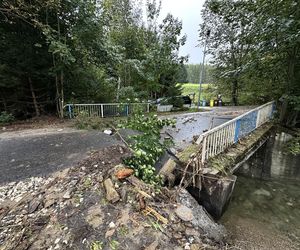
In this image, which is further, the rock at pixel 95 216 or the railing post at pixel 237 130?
the railing post at pixel 237 130

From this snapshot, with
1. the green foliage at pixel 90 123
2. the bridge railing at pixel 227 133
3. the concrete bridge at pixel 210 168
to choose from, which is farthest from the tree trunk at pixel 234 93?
the concrete bridge at pixel 210 168

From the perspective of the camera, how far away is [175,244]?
6.84 ft

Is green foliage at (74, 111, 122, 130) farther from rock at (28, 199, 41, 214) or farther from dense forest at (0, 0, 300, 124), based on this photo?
rock at (28, 199, 41, 214)

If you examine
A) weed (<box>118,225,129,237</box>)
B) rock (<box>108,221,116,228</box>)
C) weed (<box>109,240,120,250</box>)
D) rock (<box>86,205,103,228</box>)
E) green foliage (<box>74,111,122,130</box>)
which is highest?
green foliage (<box>74,111,122,130</box>)

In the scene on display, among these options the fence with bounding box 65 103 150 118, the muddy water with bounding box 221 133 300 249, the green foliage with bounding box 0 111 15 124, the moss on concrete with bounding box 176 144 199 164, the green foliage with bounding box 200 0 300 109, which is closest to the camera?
the muddy water with bounding box 221 133 300 249

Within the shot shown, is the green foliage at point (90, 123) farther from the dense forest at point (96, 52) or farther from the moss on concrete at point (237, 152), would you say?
the moss on concrete at point (237, 152)

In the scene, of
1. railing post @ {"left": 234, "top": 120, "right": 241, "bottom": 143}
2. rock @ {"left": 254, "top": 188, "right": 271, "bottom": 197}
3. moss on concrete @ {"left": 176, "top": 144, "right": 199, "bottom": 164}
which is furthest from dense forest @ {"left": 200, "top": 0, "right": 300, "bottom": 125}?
moss on concrete @ {"left": 176, "top": 144, "right": 199, "bottom": 164}

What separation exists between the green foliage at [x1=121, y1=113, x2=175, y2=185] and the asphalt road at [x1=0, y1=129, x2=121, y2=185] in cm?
119

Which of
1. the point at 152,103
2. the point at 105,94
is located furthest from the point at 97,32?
the point at 152,103

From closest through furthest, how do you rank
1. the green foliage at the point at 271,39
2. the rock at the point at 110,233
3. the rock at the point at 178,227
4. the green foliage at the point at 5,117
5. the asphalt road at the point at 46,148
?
the rock at the point at 110,233 < the rock at the point at 178,227 < the asphalt road at the point at 46,148 < the green foliage at the point at 271,39 < the green foliage at the point at 5,117

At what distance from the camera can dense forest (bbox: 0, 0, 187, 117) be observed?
6336 millimetres

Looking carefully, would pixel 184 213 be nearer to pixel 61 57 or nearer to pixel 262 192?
pixel 262 192

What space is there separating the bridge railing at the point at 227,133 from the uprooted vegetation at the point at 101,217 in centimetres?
105

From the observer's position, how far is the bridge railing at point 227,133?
3.33 m
